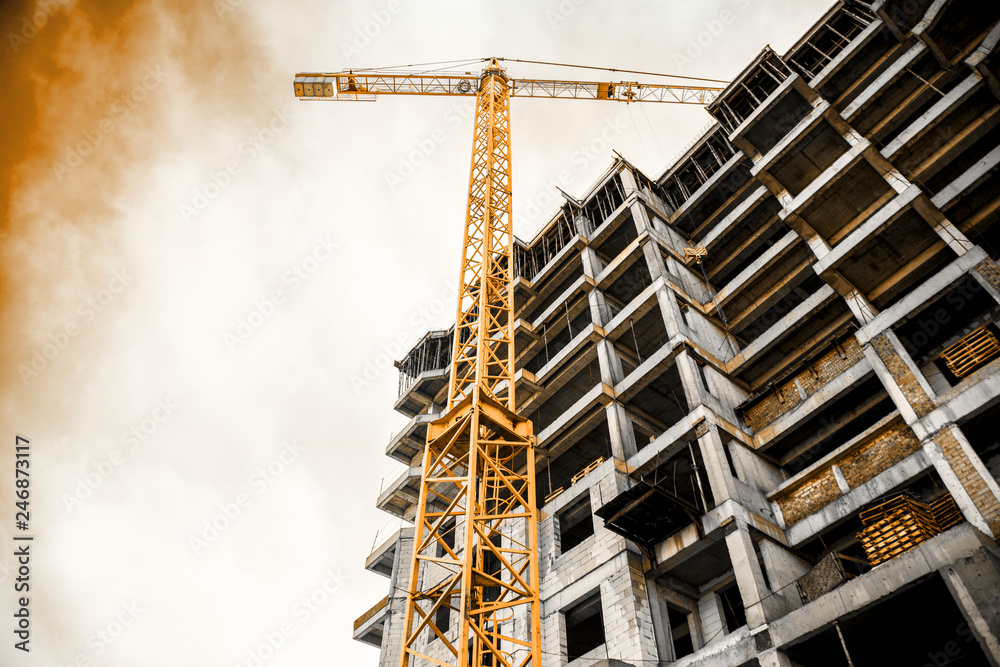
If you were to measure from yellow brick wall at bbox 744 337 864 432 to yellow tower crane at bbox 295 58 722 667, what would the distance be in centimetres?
912

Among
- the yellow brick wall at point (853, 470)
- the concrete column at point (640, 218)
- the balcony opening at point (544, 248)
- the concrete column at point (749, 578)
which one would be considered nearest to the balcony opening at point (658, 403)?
the yellow brick wall at point (853, 470)

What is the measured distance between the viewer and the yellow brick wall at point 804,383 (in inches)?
891

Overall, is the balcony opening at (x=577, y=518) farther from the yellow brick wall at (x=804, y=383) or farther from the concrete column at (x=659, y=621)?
the yellow brick wall at (x=804, y=383)

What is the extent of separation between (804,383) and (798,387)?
11.0 inches

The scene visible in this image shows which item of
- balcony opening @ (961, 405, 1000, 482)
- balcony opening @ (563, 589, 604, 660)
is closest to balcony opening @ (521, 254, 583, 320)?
balcony opening @ (563, 589, 604, 660)

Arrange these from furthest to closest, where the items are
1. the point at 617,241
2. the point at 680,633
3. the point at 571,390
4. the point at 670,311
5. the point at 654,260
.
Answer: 1. the point at 617,241
2. the point at 571,390
3. the point at 654,260
4. the point at 670,311
5. the point at 680,633

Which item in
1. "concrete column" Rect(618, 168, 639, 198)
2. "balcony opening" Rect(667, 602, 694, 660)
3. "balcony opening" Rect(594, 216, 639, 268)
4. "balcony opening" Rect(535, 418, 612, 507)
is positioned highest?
"concrete column" Rect(618, 168, 639, 198)

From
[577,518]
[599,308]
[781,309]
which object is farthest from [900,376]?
[599,308]

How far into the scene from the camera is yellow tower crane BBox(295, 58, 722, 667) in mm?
18188

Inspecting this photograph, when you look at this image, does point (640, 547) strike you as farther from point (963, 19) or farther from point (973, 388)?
point (963, 19)

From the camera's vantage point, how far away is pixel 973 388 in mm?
17000

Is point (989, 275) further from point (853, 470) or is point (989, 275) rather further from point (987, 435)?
point (853, 470)

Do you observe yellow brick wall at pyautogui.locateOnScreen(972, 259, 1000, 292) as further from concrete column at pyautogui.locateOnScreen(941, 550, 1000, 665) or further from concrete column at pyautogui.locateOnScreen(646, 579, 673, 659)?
concrete column at pyautogui.locateOnScreen(646, 579, 673, 659)

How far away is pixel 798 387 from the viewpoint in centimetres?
2380
